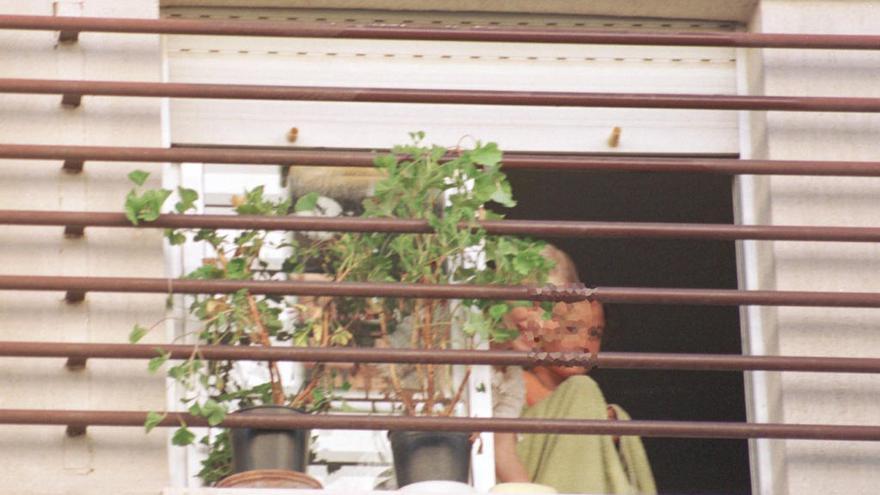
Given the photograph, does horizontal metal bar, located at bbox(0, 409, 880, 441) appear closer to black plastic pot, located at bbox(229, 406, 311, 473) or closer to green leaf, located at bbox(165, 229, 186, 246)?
black plastic pot, located at bbox(229, 406, 311, 473)

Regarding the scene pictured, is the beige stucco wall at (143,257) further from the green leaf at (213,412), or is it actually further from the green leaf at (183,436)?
the green leaf at (213,412)

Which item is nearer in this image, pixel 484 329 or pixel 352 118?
pixel 484 329

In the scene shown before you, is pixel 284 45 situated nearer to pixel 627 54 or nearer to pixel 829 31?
pixel 627 54

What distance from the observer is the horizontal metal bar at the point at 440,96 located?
19.0ft

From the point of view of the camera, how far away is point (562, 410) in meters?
6.14

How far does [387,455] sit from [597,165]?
0.98m

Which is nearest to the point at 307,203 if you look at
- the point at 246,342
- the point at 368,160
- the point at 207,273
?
the point at 368,160

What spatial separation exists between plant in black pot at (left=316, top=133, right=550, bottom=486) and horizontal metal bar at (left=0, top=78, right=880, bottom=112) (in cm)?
14

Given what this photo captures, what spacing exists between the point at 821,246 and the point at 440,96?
111cm

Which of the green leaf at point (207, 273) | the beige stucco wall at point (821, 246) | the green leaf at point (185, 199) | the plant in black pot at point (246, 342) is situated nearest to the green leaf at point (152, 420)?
the plant in black pot at point (246, 342)

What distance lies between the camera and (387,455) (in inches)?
237

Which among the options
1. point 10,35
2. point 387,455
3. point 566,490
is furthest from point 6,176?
point 566,490

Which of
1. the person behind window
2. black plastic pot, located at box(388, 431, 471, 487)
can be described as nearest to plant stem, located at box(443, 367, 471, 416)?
black plastic pot, located at box(388, 431, 471, 487)

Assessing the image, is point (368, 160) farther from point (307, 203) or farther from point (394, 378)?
point (394, 378)
